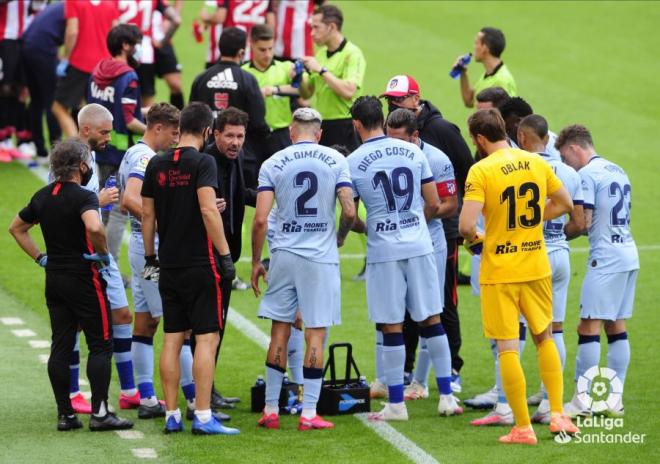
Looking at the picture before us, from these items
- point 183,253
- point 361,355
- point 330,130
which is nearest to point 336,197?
point 183,253

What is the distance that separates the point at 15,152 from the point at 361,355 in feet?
27.7

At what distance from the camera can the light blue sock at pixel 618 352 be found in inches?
357

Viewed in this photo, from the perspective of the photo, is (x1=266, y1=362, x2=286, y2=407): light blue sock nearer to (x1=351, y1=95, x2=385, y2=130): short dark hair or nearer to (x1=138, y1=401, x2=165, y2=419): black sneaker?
(x1=138, y1=401, x2=165, y2=419): black sneaker

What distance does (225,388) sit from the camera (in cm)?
970

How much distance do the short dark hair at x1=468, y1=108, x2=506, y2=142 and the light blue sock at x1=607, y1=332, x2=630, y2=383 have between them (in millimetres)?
1808

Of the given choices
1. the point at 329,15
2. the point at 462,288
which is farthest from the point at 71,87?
the point at 462,288

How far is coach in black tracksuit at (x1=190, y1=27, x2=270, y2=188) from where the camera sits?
1224 centimetres

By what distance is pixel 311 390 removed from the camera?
8547 millimetres

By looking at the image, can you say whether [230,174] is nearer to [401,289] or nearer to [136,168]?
[136,168]

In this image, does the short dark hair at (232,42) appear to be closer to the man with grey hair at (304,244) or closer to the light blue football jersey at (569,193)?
the man with grey hair at (304,244)

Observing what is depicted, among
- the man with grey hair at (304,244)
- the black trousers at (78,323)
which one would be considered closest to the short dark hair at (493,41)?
the man with grey hair at (304,244)

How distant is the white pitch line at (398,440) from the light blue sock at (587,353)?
1444mm

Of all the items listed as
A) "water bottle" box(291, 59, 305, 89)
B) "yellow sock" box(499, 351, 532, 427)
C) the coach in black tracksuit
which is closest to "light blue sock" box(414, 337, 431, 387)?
"yellow sock" box(499, 351, 532, 427)

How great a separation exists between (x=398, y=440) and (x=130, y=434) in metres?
1.70
